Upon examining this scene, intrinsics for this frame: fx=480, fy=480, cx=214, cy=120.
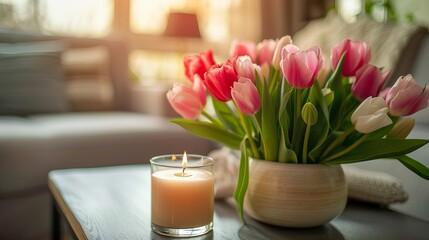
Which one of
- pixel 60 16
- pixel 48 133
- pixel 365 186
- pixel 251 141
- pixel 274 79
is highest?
pixel 60 16

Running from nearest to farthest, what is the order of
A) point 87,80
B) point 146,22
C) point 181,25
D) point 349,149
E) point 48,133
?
1. point 349,149
2. point 48,133
3. point 87,80
4. point 181,25
5. point 146,22

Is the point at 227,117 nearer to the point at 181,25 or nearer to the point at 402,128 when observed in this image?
the point at 402,128

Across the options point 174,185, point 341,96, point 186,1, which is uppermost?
point 186,1

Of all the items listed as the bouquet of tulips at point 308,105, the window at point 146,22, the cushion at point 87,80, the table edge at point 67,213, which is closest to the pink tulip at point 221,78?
the bouquet of tulips at point 308,105

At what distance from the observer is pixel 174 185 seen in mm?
731

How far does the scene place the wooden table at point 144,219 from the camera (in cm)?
77

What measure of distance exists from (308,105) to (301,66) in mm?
63

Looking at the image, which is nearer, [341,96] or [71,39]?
[341,96]

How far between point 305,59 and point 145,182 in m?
0.59

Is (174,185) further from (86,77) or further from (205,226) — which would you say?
(86,77)

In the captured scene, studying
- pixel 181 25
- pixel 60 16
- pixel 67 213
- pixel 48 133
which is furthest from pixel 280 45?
pixel 60 16

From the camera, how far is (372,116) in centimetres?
67

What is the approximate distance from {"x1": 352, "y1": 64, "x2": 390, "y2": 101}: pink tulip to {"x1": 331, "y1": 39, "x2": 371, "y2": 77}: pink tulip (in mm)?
14

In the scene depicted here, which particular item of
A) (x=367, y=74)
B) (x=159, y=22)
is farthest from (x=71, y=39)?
(x=367, y=74)
